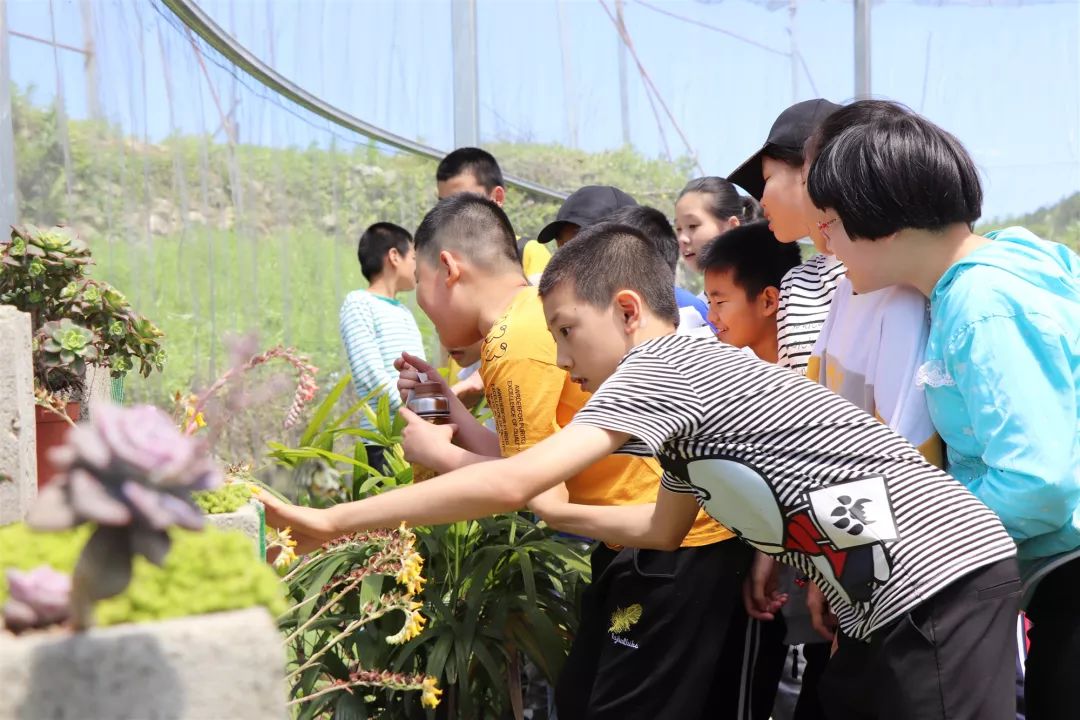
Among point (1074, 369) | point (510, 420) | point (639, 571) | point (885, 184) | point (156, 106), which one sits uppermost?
point (156, 106)

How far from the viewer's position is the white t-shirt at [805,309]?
111 inches

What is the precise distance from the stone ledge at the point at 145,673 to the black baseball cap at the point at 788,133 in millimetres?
2223

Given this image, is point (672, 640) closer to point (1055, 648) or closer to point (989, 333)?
point (1055, 648)

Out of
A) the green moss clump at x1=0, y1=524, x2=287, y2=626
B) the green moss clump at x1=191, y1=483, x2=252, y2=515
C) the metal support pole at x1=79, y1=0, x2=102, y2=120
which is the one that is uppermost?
the metal support pole at x1=79, y1=0, x2=102, y2=120

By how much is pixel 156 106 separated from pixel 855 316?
456cm

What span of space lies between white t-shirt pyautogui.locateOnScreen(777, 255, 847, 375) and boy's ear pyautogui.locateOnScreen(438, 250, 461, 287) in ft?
2.96

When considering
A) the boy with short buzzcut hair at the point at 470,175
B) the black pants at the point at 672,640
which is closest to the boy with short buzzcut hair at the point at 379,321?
the boy with short buzzcut hair at the point at 470,175

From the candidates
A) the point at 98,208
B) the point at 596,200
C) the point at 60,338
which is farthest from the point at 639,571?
the point at 98,208

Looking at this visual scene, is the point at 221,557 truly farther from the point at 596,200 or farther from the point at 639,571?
the point at 596,200

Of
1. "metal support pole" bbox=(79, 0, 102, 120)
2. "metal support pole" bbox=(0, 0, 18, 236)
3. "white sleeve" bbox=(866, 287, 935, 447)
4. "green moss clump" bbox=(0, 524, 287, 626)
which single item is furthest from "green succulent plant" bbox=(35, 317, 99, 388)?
"metal support pole" bbox=(79, 0, 102, 120)

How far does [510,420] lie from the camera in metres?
2.68

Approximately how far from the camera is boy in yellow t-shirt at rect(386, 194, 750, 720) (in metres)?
2.52

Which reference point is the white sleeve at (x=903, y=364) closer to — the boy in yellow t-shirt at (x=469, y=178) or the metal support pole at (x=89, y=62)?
the boy in yellow t-shirt at (x=469, y=178)

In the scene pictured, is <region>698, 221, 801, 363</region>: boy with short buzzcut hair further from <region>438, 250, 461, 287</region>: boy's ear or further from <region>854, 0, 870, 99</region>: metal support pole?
<region>854, 0, 870, 99</region>: metal support pole
